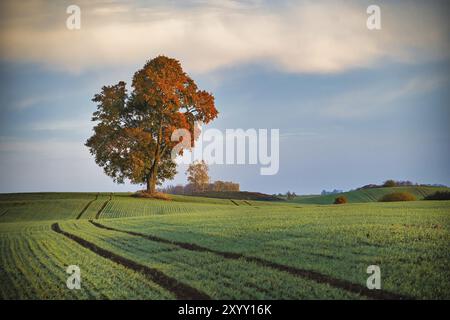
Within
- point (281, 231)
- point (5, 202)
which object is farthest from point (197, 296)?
point (5, 202)

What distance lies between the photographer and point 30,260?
1852 centimetres


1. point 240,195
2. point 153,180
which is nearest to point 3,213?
point 153,180

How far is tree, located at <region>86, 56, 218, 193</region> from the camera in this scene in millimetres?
49188

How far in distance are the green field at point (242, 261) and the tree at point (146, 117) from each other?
916 inches

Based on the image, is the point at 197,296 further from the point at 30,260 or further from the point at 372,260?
the point at 30,260

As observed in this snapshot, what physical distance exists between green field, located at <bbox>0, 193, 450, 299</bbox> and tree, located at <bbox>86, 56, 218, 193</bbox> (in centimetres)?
2327

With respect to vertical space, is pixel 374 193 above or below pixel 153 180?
below

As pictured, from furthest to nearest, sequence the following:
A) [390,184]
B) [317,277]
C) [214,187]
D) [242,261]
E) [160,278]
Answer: [214,187] → [390,184] → [242,261] → [160,278] → [317,277]

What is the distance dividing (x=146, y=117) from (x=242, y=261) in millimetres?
36164

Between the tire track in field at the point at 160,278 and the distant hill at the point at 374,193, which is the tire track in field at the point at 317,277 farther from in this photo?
the distant hill at the point at 374,193

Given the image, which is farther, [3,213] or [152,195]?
[152,195]

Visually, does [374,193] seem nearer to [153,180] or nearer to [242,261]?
[153,180]

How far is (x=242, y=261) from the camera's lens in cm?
1586
